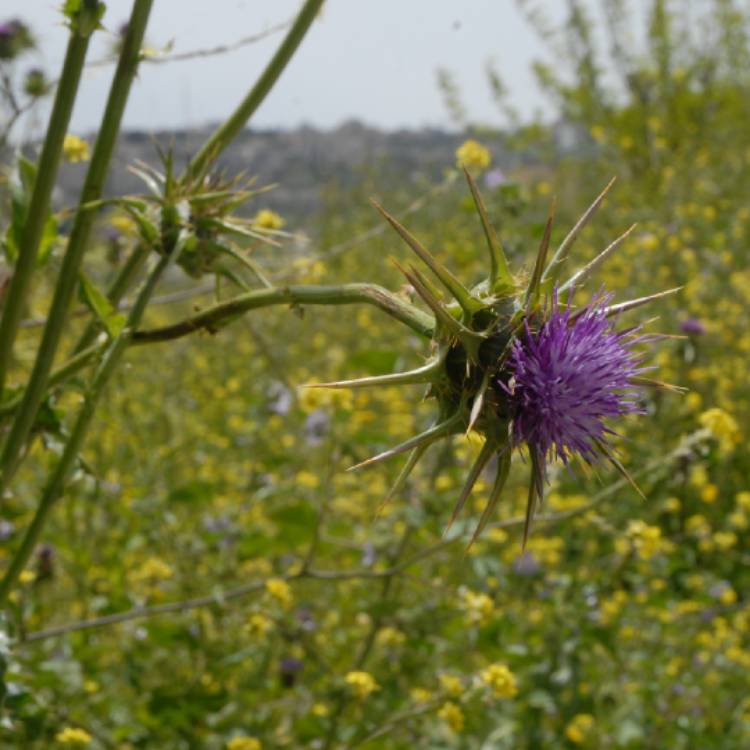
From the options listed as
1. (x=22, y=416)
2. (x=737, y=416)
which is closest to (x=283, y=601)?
(x=22, y=416)

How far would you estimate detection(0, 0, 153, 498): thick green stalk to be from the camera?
121 centimetres

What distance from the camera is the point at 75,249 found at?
130 cm

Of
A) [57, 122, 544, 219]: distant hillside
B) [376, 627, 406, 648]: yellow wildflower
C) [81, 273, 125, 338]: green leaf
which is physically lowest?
[376, 627, 406, 648]: yellow wildflower

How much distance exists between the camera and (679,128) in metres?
11.1

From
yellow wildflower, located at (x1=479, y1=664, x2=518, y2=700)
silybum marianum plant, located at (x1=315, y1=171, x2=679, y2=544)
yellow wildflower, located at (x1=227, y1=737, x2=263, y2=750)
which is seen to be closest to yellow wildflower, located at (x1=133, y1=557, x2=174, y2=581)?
yellow wildflower, located at (x1=227, y1=737, x2=263, y2=750)

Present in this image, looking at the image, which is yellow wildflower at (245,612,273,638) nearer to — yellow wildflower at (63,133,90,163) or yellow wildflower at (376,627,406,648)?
yellow wildflower at (376,627,406,648)

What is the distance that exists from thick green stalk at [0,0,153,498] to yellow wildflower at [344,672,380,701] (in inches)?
48.5

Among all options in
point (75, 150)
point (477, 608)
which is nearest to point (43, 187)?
point (75, 150)

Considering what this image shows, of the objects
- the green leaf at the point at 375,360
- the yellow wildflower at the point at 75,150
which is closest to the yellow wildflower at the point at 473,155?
the green leaf at the point at 375,360

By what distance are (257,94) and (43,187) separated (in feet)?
1.10

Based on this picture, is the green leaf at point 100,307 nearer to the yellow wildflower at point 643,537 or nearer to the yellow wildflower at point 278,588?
the yellow wildflower at point 278,588

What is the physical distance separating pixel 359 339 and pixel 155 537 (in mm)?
4283

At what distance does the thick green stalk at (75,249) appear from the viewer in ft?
3.98

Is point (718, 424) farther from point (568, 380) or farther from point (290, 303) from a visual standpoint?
point (290, 303)
